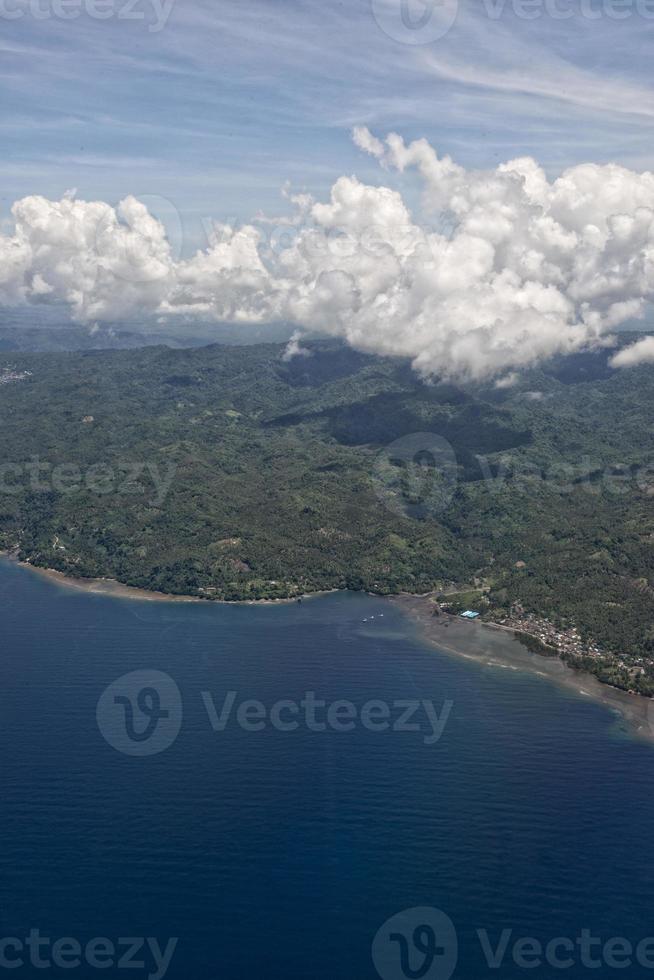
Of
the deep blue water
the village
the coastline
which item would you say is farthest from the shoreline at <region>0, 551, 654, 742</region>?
the deep blue water

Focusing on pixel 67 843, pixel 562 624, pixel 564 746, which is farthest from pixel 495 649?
pixel 67 843

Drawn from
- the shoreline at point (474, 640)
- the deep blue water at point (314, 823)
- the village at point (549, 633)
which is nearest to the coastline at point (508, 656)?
the shoreline at point (474, 640)

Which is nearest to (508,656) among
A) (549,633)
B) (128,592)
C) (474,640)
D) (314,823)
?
(474,640)

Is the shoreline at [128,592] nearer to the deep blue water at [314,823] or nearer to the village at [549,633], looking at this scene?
the village at [549,633]

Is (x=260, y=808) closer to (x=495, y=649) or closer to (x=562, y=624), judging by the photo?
(x=495, y=649)

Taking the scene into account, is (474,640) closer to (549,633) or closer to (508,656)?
(508,656)

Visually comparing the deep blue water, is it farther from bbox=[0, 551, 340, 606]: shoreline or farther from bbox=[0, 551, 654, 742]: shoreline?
bbox=[0, 551, 340, 606]: shoreline
